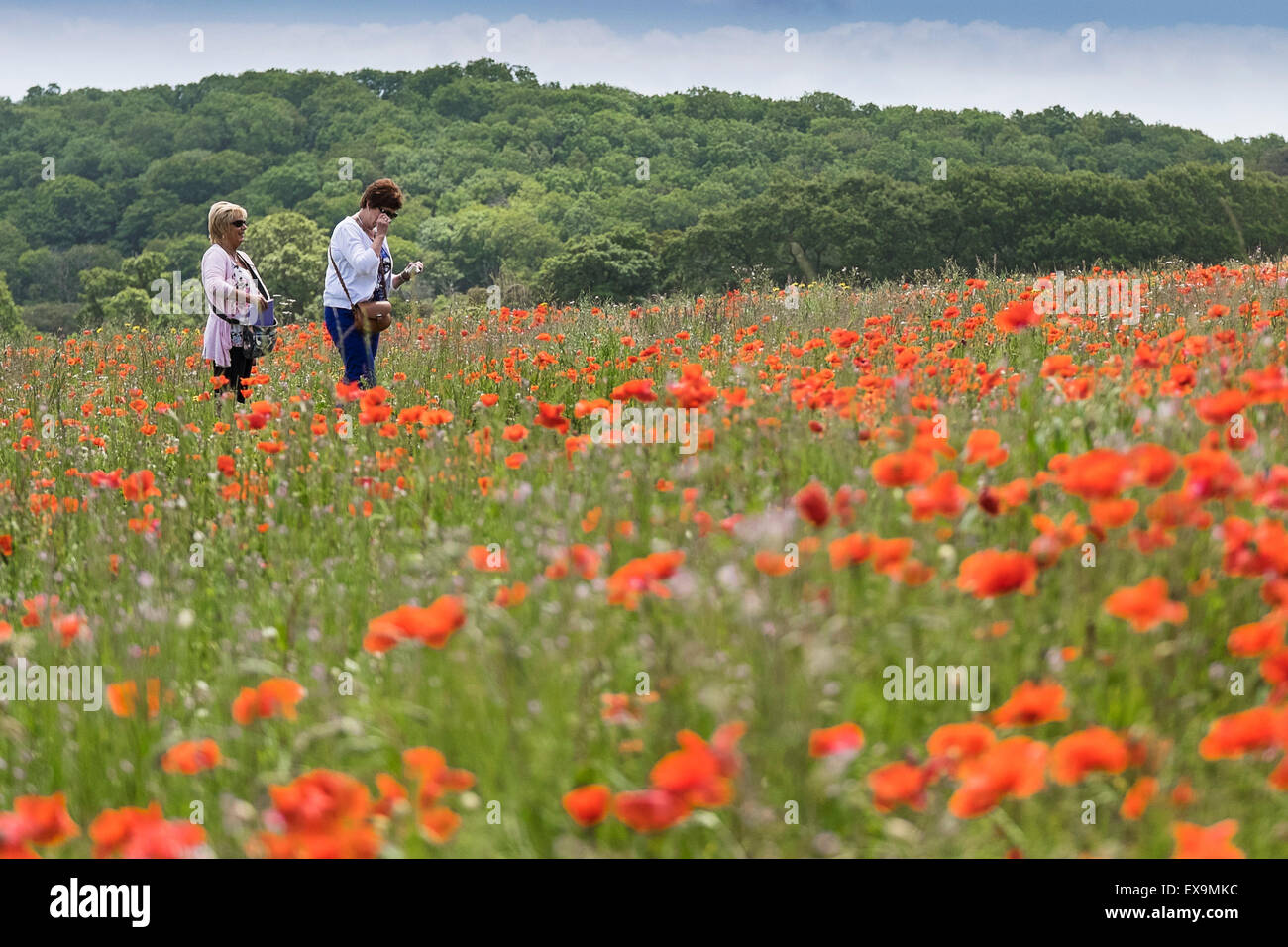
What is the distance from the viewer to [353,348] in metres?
7.13

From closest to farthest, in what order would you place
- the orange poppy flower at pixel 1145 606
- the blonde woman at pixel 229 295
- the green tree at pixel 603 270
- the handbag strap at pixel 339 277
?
the orange poppy flower at pixel 1145 606 → the handbag strap at pixel 339 277 → the blonde woman at pixel 229 295 → the green tree at pixel 603 270

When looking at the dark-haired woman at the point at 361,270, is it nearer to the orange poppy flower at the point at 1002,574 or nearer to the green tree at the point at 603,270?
the orange poppy flower at the point at 1002,574

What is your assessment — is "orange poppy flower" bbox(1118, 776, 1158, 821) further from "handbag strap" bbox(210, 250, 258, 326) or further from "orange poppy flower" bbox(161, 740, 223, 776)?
"handbag strap" bbox(210, 250, 258, 326)

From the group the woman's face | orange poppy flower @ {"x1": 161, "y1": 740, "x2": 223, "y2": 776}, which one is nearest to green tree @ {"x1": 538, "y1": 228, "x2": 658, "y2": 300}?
the woman's face

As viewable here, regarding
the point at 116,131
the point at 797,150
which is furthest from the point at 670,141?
the point at 116,131

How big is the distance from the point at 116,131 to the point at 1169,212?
234ft

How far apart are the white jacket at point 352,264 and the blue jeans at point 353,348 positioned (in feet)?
0.31

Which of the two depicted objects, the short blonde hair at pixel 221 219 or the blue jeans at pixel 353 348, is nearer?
the blue jeans at pixel 353 348

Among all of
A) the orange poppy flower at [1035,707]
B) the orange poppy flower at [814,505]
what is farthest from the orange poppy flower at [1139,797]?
the orange poppy flower at [814,505]

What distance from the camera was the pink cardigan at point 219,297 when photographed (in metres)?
6.97

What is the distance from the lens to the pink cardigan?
6.97m

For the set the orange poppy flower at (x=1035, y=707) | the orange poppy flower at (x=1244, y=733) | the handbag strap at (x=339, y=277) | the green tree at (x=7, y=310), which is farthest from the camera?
the green tree at (x=7, y=310)

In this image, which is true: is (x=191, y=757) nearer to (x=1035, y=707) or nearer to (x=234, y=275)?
(x=1035, y=707)
